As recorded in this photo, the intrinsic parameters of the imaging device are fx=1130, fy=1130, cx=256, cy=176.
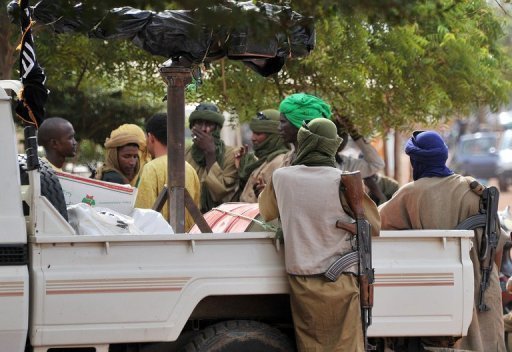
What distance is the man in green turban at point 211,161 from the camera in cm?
874

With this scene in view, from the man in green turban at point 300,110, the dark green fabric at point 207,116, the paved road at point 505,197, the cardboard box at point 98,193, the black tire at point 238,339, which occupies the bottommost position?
the paved road at point 505,197

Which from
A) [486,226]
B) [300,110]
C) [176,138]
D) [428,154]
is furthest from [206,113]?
[486,226]

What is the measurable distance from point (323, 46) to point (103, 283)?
4.94m

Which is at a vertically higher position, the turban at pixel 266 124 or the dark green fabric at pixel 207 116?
the dark green fabric at pixel 207 116

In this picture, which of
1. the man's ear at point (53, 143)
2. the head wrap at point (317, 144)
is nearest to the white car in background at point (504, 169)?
the man's ear at point (53, 143)

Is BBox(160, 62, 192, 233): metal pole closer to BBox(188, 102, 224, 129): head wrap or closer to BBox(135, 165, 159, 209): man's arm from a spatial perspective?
BBox(135, 165, 159, 209): man's arm

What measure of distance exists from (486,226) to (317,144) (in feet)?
5.05

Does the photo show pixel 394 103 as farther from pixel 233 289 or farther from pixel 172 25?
pixel 233 289

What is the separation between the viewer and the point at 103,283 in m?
5.27

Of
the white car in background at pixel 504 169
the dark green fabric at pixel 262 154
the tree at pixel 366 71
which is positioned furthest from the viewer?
the white car in background at pixel 504 169

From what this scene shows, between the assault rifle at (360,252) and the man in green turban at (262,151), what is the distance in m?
2.88

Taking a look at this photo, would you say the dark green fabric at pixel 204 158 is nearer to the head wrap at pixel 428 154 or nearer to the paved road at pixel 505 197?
the head wrap at pixel 428 154

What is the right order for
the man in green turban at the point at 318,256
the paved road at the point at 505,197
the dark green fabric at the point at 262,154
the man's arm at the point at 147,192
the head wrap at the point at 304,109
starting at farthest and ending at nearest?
the paved road at the point at 505,197 < the dark green fabric at the point at 262,154 < the man's arm at the point at 147,192 < the head wrap at the point at 304,109 < the man in green turban at the point at 318,256

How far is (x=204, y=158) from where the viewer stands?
897 centimetres
